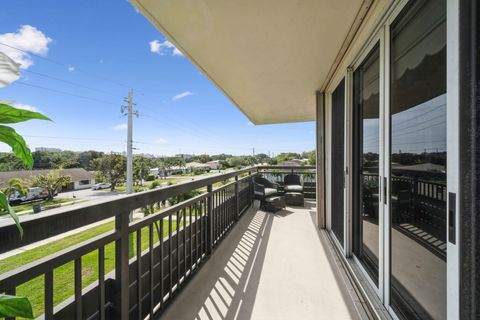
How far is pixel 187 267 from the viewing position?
2.04 metres

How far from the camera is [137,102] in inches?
723

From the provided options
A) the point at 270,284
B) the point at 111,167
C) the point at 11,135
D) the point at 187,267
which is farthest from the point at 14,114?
the point at 111,167

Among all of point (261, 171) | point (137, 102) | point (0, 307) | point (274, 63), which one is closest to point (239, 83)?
point (274, 63)

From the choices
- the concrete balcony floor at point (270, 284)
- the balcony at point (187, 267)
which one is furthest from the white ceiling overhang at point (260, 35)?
the concrete balcony floor at point (270, 284)

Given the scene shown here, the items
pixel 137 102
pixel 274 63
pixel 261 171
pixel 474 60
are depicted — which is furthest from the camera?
pixel 137 102

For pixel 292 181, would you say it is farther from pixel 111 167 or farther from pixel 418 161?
pixel 111 167

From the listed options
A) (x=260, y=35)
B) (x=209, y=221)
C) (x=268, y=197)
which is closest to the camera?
(x=260, y=35)

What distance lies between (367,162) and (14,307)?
2155mm

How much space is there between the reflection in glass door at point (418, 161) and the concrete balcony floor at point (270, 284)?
0.50 metres

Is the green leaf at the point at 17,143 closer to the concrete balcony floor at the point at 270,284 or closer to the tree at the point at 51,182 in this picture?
the concrete balcony floor at the point at 270,284

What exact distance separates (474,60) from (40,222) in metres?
1.58

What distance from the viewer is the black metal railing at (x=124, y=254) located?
0.79 m

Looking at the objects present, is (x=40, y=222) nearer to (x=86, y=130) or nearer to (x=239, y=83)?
(x=239, y=83)

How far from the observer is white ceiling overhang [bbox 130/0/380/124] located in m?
1.47
